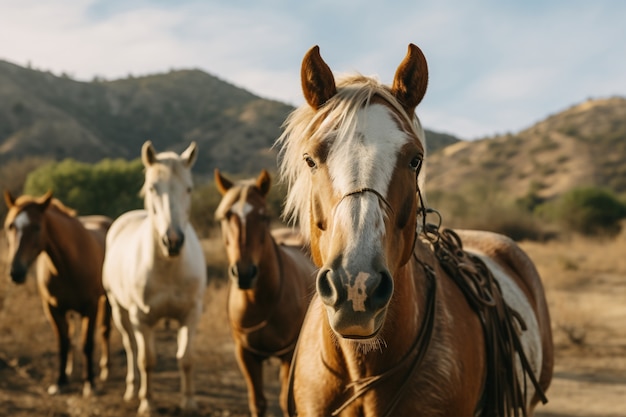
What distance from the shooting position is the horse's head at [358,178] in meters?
1.40

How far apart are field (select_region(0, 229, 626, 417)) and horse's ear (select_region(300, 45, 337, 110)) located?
4.31 metres

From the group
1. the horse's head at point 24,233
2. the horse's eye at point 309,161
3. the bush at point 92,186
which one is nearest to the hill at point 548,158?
the bush at point 92,186

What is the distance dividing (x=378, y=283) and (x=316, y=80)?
82 cm

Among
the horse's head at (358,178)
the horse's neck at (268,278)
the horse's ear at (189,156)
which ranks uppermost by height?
the horse's ear at (189,156)

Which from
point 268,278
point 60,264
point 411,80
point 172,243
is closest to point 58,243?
point 60,264

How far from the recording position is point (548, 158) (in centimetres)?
4325

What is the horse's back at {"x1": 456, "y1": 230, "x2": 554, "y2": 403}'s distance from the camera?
10.9 feet

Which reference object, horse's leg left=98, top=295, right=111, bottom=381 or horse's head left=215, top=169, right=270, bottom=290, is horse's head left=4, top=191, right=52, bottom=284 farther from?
horse's head left=215, top=169, right=270, bottom=290

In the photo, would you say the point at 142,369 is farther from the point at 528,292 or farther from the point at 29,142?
the point at 29,142

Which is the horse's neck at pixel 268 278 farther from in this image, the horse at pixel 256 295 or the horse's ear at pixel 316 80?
the horse's ear at pixel 316 80

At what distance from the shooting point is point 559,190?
37.2 m

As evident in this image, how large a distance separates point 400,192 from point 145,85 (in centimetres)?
6023

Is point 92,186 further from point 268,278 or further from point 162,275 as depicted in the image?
point 268,278

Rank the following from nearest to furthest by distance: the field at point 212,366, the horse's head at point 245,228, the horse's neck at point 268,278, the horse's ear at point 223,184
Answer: the horse's head at point 245,228 < the horse's neck at point 268,278 < the horse's ear at point 223,184 < the field at point 212,366
